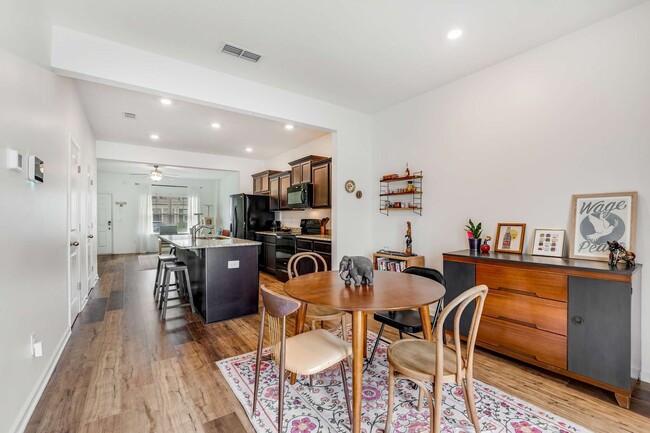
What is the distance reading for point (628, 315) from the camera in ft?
6.21

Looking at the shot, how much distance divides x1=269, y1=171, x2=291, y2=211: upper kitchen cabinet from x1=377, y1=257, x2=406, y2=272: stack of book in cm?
284

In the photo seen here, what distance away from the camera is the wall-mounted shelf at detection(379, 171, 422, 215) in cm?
375

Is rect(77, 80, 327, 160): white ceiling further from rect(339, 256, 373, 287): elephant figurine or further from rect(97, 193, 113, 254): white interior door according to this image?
rect(97, 193, 113, 254): white interior door

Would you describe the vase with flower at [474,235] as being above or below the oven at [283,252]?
above

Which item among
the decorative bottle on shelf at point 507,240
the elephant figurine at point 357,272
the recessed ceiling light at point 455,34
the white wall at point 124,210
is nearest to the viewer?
the elephant figurine at point 357,272

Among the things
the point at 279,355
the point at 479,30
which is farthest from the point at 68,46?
the point at 479,30

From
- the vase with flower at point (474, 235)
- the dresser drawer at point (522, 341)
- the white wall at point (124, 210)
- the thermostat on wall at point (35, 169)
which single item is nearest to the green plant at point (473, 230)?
the vase with flower at point (474, 235)

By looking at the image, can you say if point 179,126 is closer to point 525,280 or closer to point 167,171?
point 167,171

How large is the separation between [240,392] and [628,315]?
2.65m

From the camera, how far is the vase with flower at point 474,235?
9.66 ft

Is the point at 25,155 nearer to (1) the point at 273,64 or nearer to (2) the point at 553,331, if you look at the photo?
(1) the point at 273,64

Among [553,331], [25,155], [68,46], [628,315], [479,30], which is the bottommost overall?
[553,331]

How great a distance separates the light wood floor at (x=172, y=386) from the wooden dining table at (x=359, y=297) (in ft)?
2.44

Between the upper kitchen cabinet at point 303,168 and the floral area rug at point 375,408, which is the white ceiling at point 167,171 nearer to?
the upper kitchen cabinet at point 303,168
